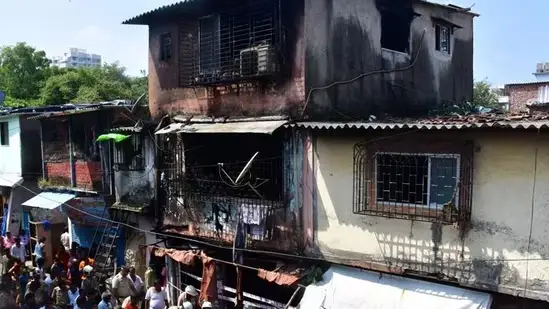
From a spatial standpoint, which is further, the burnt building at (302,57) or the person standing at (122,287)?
the person standing at (122,287)

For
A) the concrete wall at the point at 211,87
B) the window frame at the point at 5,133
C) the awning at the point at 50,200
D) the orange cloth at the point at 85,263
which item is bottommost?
the orange cloth at the point at 85,263

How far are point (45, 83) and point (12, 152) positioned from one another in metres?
19.2

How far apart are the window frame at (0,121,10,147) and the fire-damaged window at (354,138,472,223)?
16942mm

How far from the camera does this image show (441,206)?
30.0 feet

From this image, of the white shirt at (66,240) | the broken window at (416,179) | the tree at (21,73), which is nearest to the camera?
the broken window at (416,179)

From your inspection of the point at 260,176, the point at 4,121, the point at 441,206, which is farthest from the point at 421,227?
the point at 4,121

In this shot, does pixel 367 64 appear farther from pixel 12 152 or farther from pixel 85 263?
pixel 12 152

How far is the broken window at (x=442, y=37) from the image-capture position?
47.7 feet

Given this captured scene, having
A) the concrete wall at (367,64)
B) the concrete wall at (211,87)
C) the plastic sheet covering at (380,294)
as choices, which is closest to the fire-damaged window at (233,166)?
the concrete wall at (211,87)

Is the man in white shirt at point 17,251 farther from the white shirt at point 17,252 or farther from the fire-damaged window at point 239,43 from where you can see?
the fire-damaged window at point 239,43

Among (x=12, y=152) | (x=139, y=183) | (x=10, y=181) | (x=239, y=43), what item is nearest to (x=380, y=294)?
(x=239, y=43)

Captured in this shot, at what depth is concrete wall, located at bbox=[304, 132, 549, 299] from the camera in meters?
8.02

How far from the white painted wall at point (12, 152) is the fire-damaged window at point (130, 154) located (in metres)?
7.22

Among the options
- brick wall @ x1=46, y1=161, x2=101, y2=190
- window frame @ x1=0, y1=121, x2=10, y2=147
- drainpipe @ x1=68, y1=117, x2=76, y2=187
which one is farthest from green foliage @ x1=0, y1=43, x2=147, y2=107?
drainpipe @ x1=68, y1=117, x2=76, y2=187
